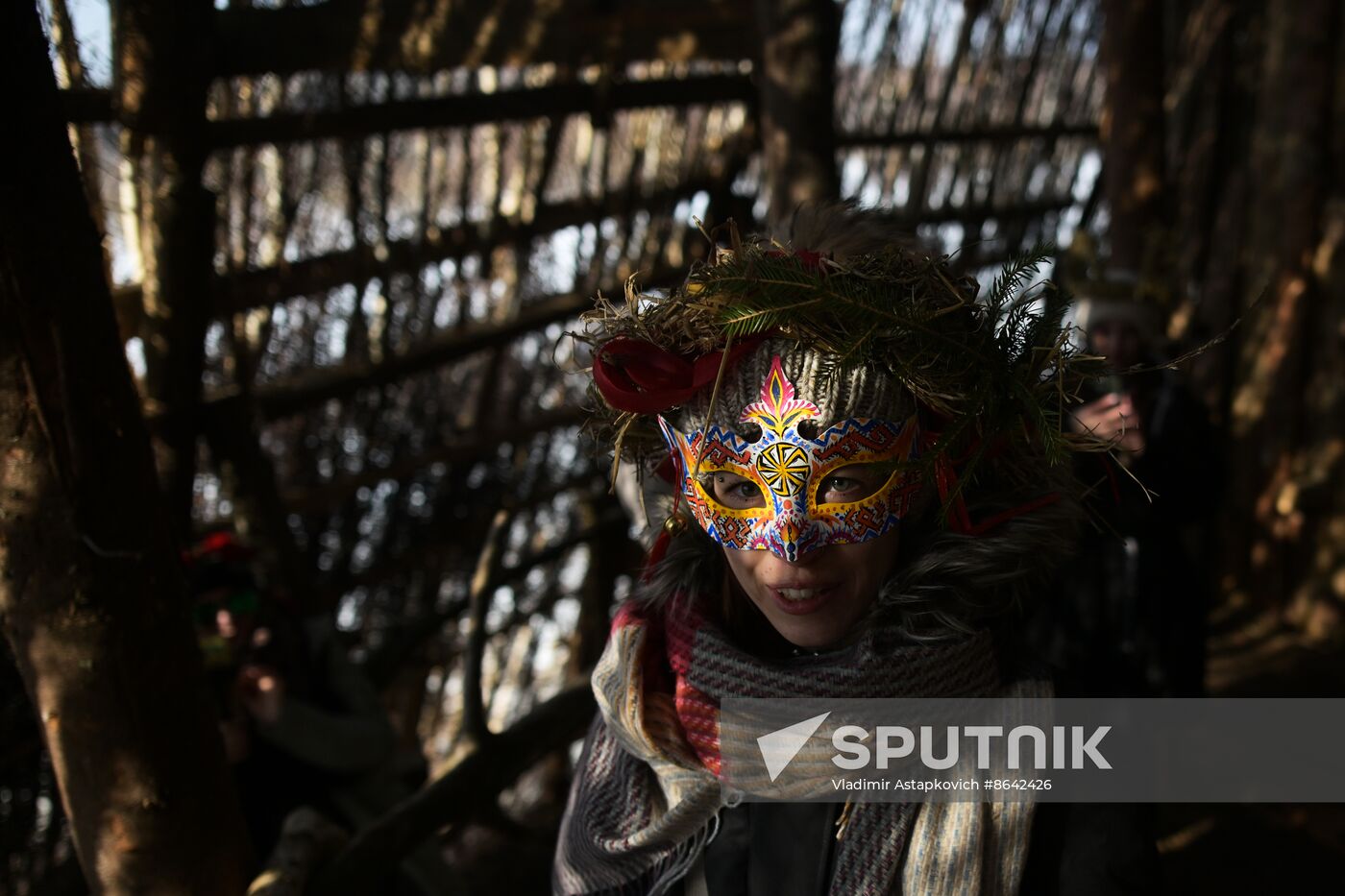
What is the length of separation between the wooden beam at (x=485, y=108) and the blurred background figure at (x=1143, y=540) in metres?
1.59

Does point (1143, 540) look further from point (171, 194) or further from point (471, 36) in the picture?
point (171, 194)

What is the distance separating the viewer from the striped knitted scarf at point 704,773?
1464mm

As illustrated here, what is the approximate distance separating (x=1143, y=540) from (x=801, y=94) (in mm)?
1718

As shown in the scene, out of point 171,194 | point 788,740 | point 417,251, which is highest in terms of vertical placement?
point 171,194

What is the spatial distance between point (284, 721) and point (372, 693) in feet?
1.21

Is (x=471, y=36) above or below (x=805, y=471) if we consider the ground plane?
above

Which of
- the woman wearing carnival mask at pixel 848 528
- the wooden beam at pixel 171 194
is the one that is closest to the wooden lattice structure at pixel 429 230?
the wooden beam at pixel 171 194

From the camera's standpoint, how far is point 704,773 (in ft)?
5.19

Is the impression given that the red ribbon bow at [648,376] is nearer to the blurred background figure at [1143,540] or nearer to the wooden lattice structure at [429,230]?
the wooden lattice structure at [429,230]

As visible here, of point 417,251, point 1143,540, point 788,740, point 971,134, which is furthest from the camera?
point 971,134

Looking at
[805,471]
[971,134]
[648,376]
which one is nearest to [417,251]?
[648,376]

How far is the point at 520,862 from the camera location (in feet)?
14.3

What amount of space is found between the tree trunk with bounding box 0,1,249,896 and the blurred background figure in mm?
2375

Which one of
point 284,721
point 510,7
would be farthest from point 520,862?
point 510,7
